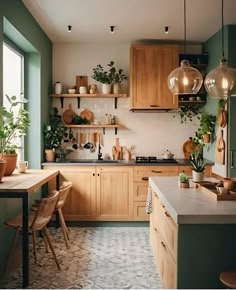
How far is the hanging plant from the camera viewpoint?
5289mm

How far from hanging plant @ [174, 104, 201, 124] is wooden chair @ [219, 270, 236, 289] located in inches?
140

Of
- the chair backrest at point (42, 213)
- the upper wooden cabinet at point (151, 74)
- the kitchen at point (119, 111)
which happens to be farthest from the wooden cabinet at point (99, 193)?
the chair backrest at point (42, 213)

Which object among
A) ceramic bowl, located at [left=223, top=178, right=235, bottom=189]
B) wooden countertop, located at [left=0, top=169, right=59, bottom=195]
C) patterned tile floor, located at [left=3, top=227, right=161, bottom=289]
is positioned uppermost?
ceramic bowl, located at [left=223, top=178, right=235, bottom=189]

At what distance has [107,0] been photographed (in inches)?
137

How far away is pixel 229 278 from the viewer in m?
1.87

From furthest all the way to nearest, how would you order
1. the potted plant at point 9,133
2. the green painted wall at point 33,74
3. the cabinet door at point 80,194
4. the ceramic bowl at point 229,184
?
the cabinet door at point 80,194 < the green painted wall at point 33,74 < the potted plant at point 9,133 < the ceramic bowl at point 229,184

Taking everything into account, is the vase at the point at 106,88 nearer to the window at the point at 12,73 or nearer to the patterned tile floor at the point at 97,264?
the window at the point at 12,73

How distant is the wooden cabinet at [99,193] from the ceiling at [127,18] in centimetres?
188

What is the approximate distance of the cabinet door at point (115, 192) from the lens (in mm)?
4684

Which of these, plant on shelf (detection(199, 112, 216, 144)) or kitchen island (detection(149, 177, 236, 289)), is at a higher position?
plant on shelf (detection(199, 112, 216, 144))

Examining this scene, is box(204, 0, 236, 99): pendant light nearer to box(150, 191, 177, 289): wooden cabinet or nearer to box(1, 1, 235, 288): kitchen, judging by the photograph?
box(150, 191, 177, 289): wooden cabinet

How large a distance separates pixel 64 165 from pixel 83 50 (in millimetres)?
1863

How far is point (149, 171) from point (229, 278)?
284 cm

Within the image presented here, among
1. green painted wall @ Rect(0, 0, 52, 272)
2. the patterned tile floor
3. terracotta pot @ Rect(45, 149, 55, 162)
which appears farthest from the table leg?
terracotta pot @ Rect(45, 149, 55, 162)
